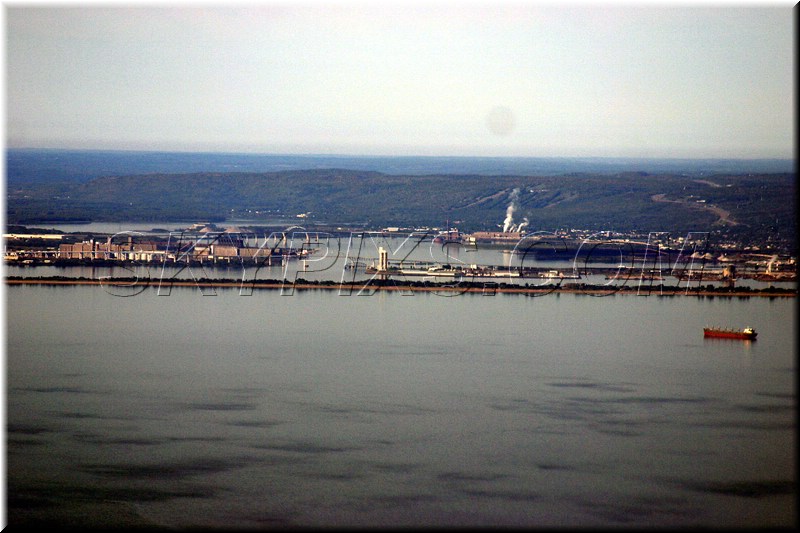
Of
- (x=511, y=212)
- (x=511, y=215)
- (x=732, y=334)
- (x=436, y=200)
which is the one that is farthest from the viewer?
(x=436, y=200)

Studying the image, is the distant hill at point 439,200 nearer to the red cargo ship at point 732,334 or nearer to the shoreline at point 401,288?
the shoreline at point 401,288

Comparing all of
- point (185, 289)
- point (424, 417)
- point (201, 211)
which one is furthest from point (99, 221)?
point (424, 417)

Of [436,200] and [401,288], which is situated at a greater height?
[436,200]

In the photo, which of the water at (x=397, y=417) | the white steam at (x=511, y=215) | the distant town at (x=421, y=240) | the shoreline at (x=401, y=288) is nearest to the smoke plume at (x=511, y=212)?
the white steam at (x=511, y=215)

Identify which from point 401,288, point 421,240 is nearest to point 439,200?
point 421,240

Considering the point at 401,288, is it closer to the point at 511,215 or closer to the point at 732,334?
the point at 732,334

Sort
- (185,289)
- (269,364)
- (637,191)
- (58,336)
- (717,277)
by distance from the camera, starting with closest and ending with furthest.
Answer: (269,364), (58,336), (185,289), (717,277), (637,191)

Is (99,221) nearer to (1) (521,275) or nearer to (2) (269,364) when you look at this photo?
(1) (521,275)

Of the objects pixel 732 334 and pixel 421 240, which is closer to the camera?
pixel 732 334
